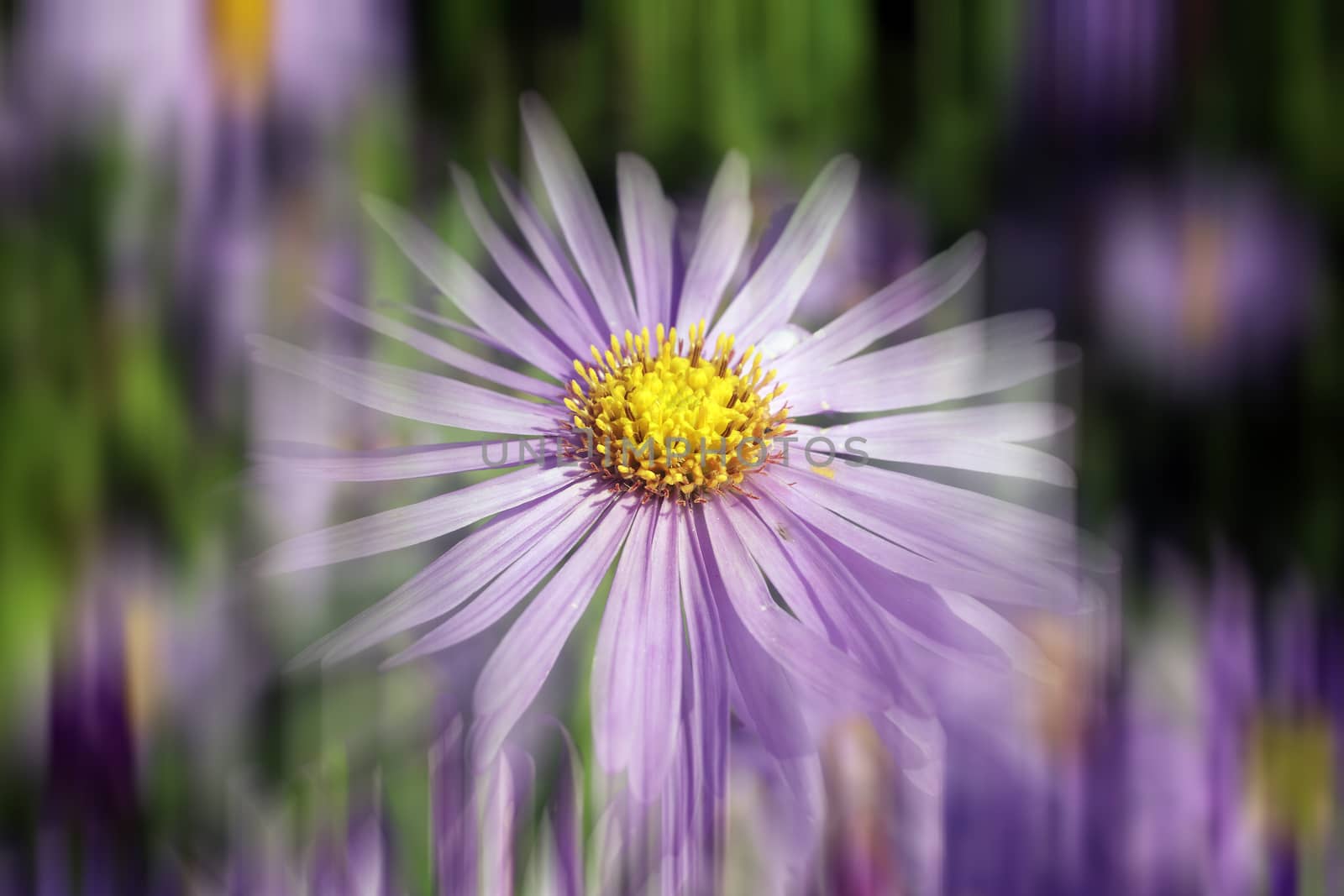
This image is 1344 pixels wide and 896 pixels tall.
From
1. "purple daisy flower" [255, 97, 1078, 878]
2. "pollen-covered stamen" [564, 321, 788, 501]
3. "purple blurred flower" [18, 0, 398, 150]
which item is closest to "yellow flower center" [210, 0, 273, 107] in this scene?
"purple blurred flower" [18, 0, 398, 150]

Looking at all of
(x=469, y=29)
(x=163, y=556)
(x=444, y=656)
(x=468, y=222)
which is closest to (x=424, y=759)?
(x=444, y=656)

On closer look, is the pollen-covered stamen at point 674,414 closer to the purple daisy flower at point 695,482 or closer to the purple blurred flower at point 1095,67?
the purple daisy flower at point 695,482

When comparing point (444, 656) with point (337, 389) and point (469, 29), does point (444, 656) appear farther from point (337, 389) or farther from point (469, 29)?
point (469, 29)

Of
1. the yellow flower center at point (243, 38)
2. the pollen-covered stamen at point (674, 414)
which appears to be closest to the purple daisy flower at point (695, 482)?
the pollen-covered stamen at point (674, 414)

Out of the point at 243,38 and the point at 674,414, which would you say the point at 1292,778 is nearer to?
the point at 674,414

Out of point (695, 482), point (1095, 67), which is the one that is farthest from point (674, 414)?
point (1095, 67)

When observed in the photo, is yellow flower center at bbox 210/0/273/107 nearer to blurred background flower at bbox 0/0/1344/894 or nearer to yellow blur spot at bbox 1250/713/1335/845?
blurred background flower at bbox 0/0/1344/894

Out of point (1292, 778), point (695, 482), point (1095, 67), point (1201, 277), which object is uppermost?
point (1095, 67)
